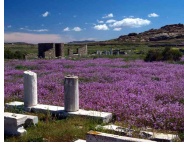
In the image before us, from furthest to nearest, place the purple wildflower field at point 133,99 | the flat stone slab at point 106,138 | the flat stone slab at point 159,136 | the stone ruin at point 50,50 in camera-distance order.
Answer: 1. the stone ruin at point 50,50
2. the purple wildflower field at point 133,99
3. the flat stone slab at point 159,136
4. the flat stone slab at point 106,138

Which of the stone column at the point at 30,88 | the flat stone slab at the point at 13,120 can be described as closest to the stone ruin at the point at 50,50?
the stone column at the point at 30,88

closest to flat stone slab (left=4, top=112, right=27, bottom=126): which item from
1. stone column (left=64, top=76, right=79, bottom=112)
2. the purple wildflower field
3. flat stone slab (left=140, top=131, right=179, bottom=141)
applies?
stone column (left=64, top=76, right=79, bottom=112)

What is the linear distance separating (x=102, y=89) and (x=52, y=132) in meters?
5.44

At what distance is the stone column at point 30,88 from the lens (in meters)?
10.0

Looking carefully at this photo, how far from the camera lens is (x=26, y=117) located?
332 inches

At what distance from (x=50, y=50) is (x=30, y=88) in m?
31.4

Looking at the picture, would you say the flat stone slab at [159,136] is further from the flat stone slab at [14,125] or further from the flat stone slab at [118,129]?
the flat stone slab at [14,125]

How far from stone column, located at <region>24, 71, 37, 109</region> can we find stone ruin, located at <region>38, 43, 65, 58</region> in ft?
98.7

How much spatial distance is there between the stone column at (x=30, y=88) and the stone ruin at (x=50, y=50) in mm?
30071

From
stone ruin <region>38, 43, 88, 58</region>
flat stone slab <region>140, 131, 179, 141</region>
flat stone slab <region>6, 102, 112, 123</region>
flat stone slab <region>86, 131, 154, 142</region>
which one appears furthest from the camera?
stone ruin <region>38, 43, 88, 58</region>

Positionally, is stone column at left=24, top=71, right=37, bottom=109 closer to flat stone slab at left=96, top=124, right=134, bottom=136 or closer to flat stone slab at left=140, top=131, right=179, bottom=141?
flat stone slab at left=96, top=124, right=134, bottom=136

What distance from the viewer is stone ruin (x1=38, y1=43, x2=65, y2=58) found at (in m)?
40.8

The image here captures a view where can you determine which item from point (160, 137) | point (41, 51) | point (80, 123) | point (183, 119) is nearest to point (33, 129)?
point (80, 123)

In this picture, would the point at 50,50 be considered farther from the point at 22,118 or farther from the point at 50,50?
the point at 22,118
